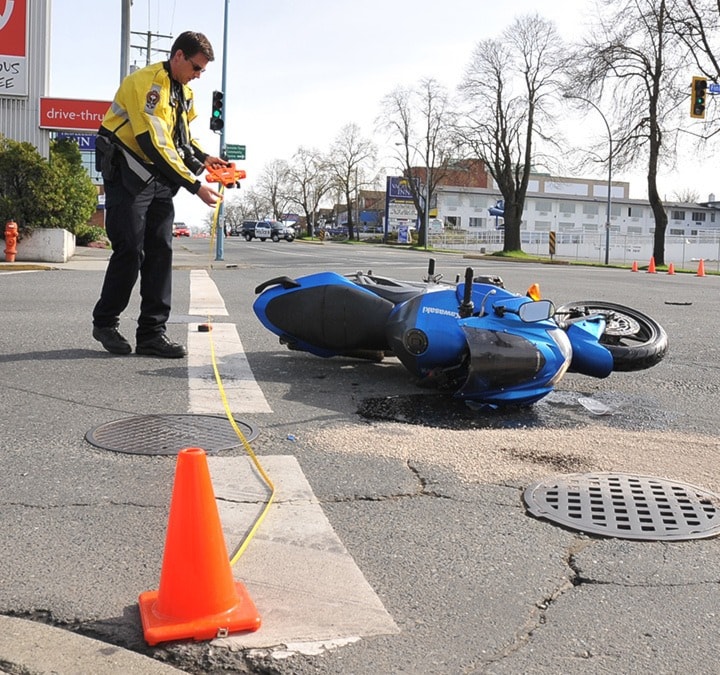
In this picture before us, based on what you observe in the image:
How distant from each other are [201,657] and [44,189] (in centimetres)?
1895

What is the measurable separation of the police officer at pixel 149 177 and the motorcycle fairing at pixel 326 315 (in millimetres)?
780

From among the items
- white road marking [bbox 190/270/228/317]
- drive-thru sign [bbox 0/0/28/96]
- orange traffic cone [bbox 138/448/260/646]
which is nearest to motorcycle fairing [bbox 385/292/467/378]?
orange traffic cone [bbox 138/448/260/646]

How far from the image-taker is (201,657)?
2.17 m

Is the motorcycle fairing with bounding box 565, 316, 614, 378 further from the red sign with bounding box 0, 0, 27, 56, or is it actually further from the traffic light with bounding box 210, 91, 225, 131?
the red sign with bounding box 0, 0, 27, 56

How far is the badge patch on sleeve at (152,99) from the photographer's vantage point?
570 centimetres

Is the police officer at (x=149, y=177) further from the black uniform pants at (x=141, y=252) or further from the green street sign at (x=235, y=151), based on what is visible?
the green street sign at (x=235, y=151)

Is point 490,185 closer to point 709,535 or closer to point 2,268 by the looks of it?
point 2,268

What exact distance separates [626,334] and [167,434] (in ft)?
11.4

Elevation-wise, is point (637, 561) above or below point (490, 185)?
below

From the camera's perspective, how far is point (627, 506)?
11.1 ft

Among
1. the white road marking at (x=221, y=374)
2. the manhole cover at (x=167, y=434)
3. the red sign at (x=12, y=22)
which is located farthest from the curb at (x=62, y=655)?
the red sign at (x=12, y=22)

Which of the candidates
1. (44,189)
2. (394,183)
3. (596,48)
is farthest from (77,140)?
(394,183)

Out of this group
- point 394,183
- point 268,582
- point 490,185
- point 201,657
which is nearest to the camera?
point 201,657

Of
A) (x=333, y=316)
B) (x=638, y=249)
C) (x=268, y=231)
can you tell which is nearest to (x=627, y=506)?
(x=333, y=316)
